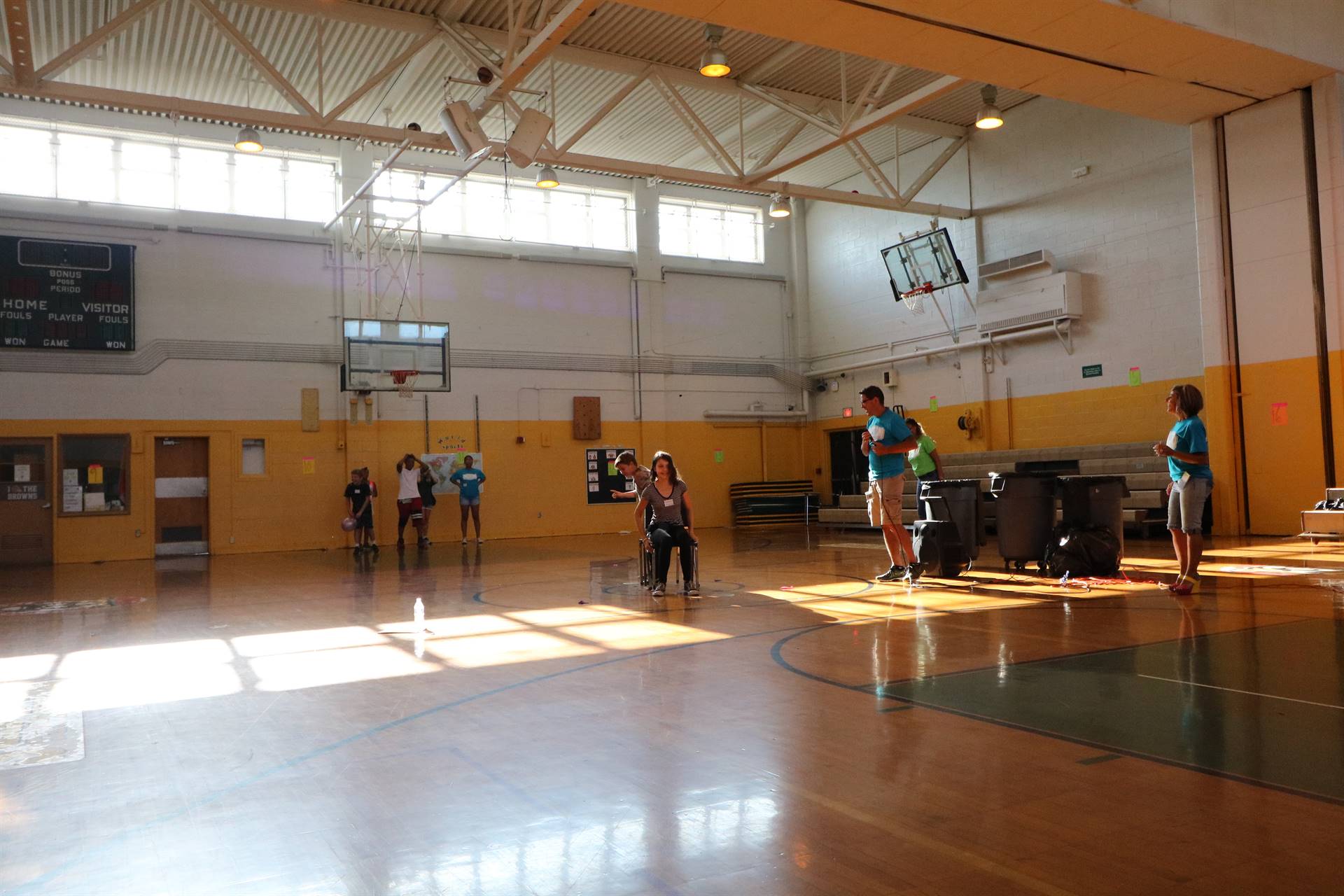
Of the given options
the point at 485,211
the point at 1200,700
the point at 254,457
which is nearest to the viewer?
the point at 1200,700

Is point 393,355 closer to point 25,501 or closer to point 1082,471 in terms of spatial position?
point 25,501

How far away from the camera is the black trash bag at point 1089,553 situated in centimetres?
833

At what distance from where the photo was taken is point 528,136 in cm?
1134

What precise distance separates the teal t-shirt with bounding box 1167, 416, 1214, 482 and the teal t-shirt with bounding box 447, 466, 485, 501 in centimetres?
1262

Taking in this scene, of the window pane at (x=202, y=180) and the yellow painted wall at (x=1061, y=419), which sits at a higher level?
the window pane at (x=202, y=180)

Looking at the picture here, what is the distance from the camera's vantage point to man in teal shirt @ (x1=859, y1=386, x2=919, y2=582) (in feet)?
27.3

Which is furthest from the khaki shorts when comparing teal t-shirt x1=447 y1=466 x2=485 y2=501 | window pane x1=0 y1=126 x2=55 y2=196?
window pane x1=0 y1=126 x2=55 y2=196

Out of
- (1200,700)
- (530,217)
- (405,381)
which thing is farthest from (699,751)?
(530,217)

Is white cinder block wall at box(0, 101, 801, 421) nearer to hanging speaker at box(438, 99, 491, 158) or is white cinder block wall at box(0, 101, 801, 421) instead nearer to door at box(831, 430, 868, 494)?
door at box(831, 430, 868, 494)

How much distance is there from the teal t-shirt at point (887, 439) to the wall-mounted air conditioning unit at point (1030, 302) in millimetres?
8947

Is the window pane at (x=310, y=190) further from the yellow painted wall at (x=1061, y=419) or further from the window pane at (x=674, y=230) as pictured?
the yellow painted wall at (x=1061, y=419)

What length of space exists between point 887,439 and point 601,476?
12097mm

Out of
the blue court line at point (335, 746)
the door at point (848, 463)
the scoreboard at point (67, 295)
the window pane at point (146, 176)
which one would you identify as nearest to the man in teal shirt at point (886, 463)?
the blue court line at point (335, 746)

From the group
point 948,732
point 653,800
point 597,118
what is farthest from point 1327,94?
point 653,800
